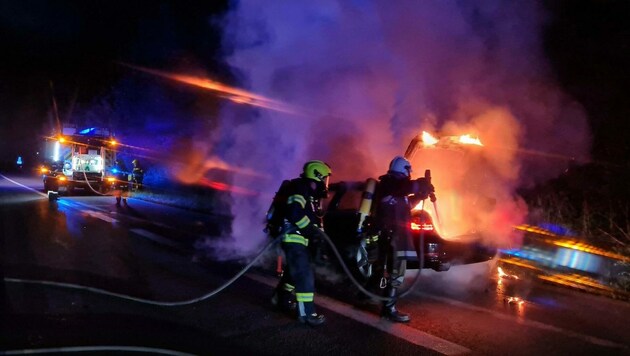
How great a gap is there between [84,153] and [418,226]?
15.1m

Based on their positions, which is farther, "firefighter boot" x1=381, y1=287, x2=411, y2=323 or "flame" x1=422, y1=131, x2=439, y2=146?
"flame" x1=422, y1=131, x2=439, y2=146

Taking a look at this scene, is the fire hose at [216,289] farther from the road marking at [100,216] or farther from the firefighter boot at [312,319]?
the road marking at [100,216]

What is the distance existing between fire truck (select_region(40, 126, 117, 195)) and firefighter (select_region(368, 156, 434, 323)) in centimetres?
1419

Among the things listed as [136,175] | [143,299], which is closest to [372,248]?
[143,299]

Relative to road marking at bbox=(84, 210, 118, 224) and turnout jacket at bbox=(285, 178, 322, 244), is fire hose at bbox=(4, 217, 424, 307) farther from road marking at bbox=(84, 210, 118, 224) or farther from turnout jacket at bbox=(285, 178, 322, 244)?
road marking at bbox=(84, 210, 118, 224)

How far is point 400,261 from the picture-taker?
489cm

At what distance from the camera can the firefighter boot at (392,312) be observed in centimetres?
478

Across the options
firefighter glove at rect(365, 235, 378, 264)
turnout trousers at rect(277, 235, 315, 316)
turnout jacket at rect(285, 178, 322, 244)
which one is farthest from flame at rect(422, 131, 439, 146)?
turnout trousers at rect(277, 235, 315, 316)

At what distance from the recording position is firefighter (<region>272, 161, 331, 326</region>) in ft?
14.9

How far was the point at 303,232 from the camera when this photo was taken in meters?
4.66

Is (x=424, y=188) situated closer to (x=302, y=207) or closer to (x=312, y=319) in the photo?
(x=302, y=207)

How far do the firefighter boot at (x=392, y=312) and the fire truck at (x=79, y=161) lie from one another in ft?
47.3

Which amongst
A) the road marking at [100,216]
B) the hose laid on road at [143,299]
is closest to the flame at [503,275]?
the hose laid on road at [143,299]

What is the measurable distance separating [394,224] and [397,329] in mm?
1004
